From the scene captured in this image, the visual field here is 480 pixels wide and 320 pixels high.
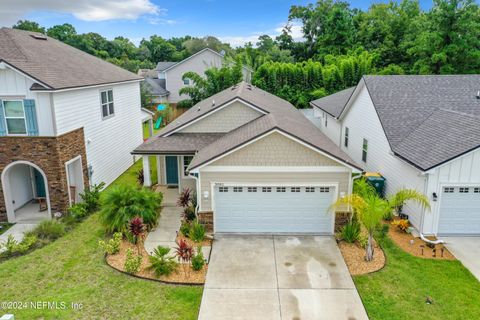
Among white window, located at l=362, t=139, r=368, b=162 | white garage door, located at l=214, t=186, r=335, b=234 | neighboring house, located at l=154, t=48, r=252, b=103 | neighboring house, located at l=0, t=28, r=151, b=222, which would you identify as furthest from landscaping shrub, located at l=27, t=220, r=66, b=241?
neighboring house, located at l=154, t=48, r=252, b=103

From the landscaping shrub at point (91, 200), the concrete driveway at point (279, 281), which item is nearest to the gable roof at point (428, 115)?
the concrete driveway at point (279, 281)

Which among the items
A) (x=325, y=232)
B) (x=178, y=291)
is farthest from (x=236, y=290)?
(x=325, y=232)

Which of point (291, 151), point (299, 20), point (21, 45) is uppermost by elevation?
point (299, 20)

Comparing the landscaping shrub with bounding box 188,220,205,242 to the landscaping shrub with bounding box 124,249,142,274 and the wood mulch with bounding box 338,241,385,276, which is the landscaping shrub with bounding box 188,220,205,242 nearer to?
the landscaping shrub with bounding box 124,249,142,274

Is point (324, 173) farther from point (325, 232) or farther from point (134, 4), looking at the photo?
point (134, 4)

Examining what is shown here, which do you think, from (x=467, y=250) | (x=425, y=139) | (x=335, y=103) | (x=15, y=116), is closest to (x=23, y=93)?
(x=15, y=116)

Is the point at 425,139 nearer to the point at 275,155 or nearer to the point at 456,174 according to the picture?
the point at 456,174
